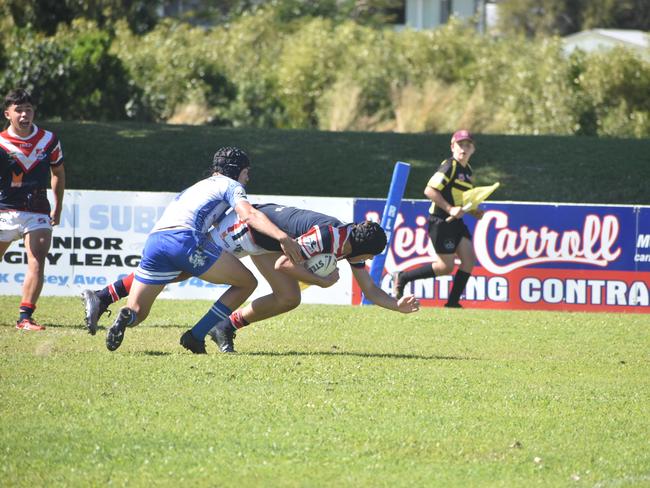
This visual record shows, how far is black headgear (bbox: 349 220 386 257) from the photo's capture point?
8.30 metres

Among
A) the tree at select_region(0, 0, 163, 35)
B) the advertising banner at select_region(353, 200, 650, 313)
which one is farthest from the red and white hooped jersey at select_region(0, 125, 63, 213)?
the tree at select_region(0, 0, 163, 35)

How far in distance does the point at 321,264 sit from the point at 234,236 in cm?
75

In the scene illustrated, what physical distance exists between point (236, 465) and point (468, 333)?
5.49m

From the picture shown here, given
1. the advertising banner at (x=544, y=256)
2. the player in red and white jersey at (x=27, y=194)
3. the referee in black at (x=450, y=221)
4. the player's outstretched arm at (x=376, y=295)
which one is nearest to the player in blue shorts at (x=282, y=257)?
the player's outstretched arm at (x=376, y=295)

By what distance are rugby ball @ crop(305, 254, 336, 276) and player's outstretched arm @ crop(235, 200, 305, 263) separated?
0.16 meters

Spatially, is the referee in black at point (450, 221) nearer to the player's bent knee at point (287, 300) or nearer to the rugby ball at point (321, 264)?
the player's bent knee at point (287, 300)

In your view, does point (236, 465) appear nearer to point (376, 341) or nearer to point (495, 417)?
point (495, 417)

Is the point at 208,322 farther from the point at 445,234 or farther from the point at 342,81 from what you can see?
the point at 342,81

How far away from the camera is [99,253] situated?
13.7m

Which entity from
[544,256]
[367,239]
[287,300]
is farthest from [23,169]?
[544,256]

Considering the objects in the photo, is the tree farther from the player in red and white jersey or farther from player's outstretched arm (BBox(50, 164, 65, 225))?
the player in red and white jersey

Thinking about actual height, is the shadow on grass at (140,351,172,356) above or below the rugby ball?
below

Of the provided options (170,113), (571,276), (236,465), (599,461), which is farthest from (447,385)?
(170,113)

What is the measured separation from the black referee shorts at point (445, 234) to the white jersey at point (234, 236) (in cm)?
439
